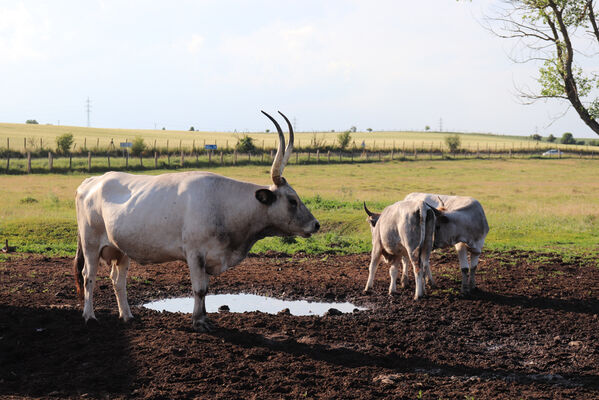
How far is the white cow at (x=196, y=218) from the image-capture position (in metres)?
8.41

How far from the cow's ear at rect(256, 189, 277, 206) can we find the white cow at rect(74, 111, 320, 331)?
0.04 ft

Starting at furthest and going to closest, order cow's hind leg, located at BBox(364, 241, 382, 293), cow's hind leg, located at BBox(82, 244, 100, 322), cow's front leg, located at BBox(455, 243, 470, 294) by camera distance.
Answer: cow's hind leg, located at BBox(364, 241, 382, 293), cow's front leg, located at BBox(455, 243, 470, 294), cow's hind leg, located at BBox(82, 244, 100, 322)

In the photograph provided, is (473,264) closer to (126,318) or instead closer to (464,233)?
(464,233)

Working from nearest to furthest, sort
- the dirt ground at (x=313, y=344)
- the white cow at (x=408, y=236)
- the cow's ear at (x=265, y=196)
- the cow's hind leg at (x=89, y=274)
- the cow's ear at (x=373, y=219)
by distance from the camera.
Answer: the dirt ground at (x=313, y=344) → the cow's ear at (x=265, y=196) → the cow's hind leg at (x=89, y=274) → the white cow at (x=408, y=236) → the cow's ear at (x=373, y=219)

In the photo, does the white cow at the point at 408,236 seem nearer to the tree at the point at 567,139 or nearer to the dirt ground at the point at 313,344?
the dirt ground at the point at 313,344

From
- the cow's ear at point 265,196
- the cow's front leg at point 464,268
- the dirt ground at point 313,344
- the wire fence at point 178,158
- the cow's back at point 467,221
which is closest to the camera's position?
the dirt ground at point 313,344

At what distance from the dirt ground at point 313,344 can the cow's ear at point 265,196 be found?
1770 mm

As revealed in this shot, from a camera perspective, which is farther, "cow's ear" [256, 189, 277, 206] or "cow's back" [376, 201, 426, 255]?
"cow's back" [376, 201, 426, 255]

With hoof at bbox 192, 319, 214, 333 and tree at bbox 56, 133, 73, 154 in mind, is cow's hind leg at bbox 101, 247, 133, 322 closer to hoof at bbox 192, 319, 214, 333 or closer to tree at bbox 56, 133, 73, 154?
hoof at bbox 192, 319, 214, 333

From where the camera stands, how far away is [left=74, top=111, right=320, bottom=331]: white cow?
8414mm

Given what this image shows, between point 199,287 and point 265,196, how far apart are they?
1.46 metres

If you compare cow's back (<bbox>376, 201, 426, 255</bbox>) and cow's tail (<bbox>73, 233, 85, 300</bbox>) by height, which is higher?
cow's back (<bbox>376, 201, 426, 255</bbox>)

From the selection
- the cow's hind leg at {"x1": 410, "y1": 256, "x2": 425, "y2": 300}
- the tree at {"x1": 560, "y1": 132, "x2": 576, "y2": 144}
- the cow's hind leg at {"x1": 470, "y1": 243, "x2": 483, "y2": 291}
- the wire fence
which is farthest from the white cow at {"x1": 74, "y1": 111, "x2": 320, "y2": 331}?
the tree at {"x1": 560, "y1": 132, "x2": 576, "y2": 144}

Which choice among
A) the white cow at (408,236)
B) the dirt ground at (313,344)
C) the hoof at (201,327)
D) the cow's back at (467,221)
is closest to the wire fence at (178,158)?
the dirt ground at (313,344)
